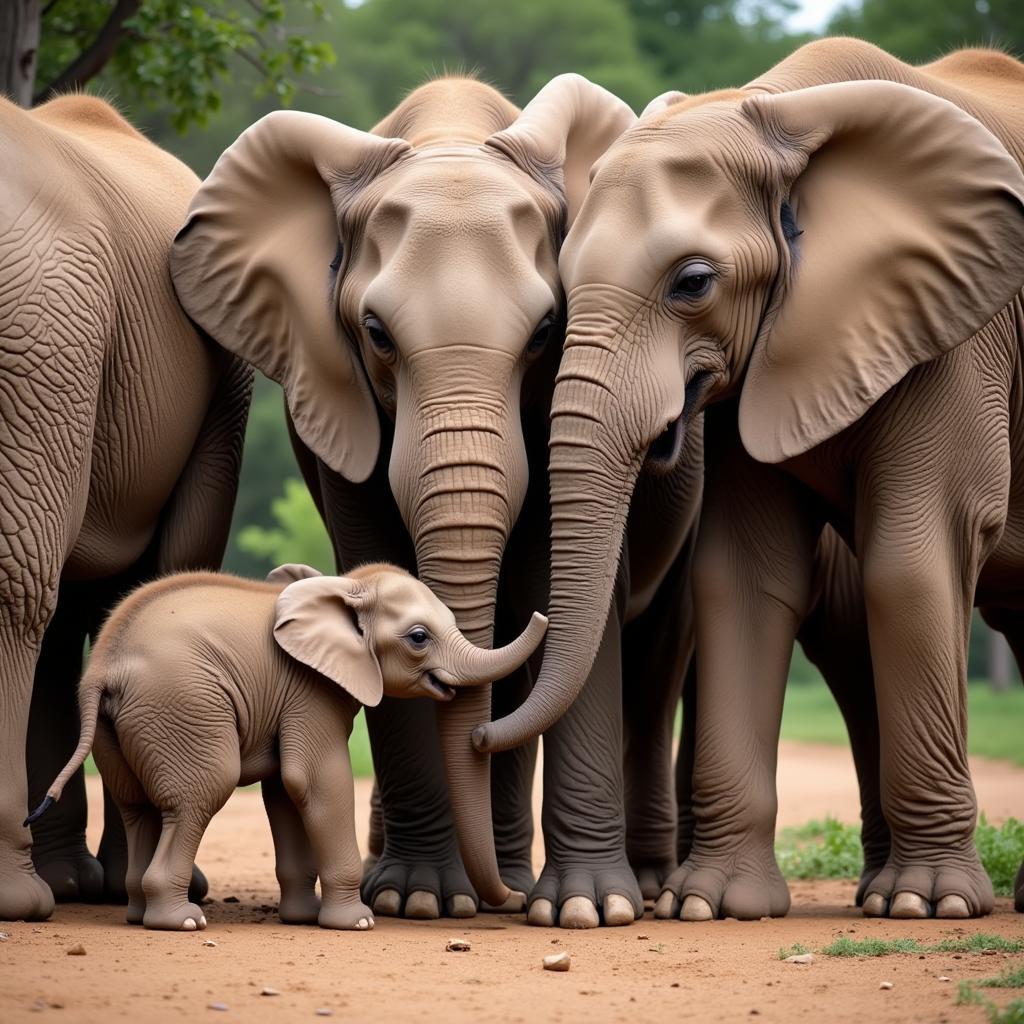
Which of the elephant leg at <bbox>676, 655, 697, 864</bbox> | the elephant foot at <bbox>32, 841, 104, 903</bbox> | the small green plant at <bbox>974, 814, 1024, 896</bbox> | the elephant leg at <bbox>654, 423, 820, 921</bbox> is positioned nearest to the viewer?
the elephant leg at <bbox>654, 423, 820, 921</bbox>

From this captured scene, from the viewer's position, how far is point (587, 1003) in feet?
19.0

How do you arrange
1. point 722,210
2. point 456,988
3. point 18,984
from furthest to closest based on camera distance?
point 722,210 < point 456,988 < point 18,984

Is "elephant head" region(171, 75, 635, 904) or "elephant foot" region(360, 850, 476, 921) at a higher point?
"elephant head" region(171, 75, 635, 904)

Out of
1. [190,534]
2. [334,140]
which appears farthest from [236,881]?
[334,140]

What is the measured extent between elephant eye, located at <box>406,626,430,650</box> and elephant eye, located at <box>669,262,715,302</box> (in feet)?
5.11

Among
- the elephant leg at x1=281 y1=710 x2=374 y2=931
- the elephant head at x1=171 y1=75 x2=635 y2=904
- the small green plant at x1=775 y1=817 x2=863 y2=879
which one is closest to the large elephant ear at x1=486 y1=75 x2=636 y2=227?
the elephant head at x1=171 y1=75 x2=635 y2=904

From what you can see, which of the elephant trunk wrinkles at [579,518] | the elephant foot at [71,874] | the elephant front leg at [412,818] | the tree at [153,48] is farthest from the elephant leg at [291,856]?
the tree at [153,48]

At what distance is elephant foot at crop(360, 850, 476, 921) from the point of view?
26.1 feet

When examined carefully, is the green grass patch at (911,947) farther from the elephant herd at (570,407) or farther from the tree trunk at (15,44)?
the tree trunk at (15,44)

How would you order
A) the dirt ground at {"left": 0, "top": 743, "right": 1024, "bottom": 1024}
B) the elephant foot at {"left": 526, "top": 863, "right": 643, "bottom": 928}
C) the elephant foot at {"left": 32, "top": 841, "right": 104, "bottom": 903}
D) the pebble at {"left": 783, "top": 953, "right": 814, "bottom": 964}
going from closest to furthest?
the dirt ground at {"left": 0, "top": 743, "right": 1024, "bottom": 1024}, the pebble at {"left": 783, "top": 953, "right": 814, "bottom": 964}, the elephant foot at {"left": 526, "top": 863, "right": 643, "bottom": 928}, the elephant foot at {"left": 32, "top": 841, "right": 104, "bottom": 903}

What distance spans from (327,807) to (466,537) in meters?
1.08

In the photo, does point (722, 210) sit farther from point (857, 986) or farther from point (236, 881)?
point (236, 881)

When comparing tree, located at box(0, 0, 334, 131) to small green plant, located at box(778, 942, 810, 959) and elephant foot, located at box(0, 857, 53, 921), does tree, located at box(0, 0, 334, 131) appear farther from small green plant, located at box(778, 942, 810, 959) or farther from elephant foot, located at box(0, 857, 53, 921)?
small green plant, located at box(778, 942, 810, 959)

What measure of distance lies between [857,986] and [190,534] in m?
3.80
